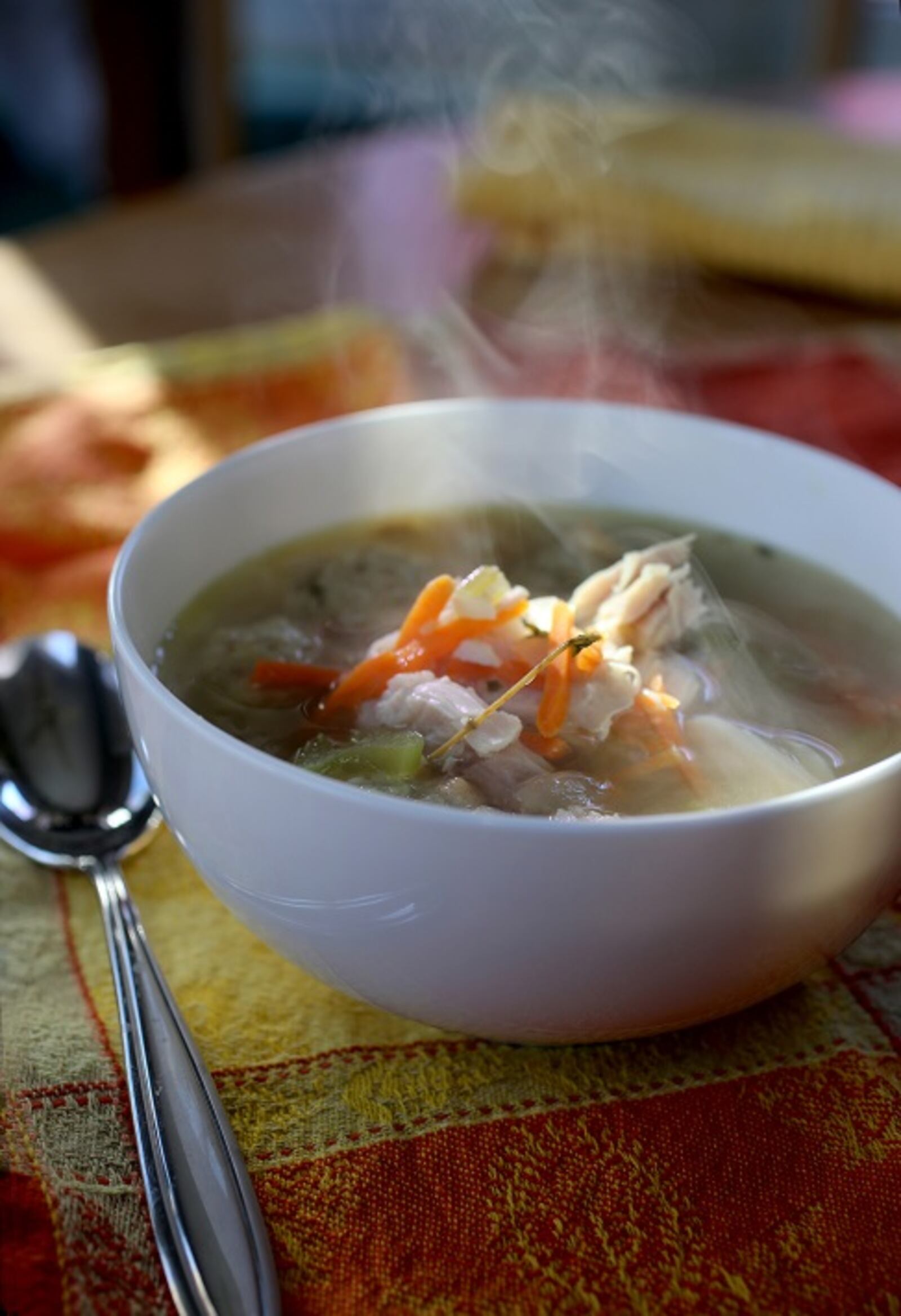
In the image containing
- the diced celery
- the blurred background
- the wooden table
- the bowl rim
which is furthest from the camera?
the blurred background

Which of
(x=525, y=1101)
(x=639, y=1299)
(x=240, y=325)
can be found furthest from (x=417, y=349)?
(x=639, y=1299)

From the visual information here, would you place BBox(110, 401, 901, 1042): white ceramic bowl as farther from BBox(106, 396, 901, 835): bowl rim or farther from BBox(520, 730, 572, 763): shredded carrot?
BBox(520, 730, 572, 763): shredded carrot

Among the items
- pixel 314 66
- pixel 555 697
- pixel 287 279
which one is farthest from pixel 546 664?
pixel 314 66

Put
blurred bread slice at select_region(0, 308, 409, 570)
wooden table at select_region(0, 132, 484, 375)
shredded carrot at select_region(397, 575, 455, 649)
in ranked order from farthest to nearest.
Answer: wooden table at select_region(0, 132, 484, 375), blurred bread slice at select_region(0, 308, 409, 570), shredded carrot at select_region(397, 575, 455, 649)

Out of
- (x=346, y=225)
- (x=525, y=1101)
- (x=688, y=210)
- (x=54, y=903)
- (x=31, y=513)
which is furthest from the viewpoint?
(x=346, y=225)

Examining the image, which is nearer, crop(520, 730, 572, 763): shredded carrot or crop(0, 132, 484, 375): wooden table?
crop(520, 730, 572, 763): shredded carrot

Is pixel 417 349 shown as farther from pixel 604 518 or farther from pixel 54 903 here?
pixel 54 903

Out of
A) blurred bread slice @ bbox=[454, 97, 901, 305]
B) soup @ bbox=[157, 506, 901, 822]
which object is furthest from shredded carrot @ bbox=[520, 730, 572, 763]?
blurred bread slice @ bbox=[454, 97, 901, 305]
